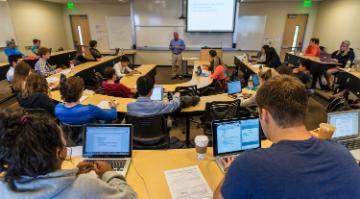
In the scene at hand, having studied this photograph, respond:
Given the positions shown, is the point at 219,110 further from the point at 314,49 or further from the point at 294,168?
the point at 314,49

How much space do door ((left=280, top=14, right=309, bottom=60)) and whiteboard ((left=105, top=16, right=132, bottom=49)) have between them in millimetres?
6442

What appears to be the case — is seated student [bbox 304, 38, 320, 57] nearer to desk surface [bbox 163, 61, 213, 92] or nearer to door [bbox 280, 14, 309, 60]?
door [bbox 280, 14, 309, 60]

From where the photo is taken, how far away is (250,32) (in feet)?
28.7

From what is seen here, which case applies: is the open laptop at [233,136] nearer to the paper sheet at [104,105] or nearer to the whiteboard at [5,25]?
the paper sheet at [104,105]

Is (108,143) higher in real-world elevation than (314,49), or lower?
lower

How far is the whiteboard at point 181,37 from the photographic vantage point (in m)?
8.74

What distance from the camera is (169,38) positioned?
894cm

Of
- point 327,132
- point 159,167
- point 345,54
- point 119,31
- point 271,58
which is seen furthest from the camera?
point 119,31

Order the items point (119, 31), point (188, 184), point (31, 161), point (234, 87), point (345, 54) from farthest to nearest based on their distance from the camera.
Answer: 1. point (119, 31)
2. point (345, 54)
3. point (234, 87)
4. point (188, 184)
5. point (31, 161)

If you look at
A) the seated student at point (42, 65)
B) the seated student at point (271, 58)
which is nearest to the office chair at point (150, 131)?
the seated student at point (42, 65)

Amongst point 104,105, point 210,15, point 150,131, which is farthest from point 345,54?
point 104,105

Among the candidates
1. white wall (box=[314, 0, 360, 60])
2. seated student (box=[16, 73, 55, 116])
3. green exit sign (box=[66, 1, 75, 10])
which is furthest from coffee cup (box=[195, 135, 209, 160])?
green exit sign (box=[66, 1, 75, 10])

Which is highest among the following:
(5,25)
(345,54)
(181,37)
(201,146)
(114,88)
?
(5,25)

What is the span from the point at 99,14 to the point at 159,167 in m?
9.34
